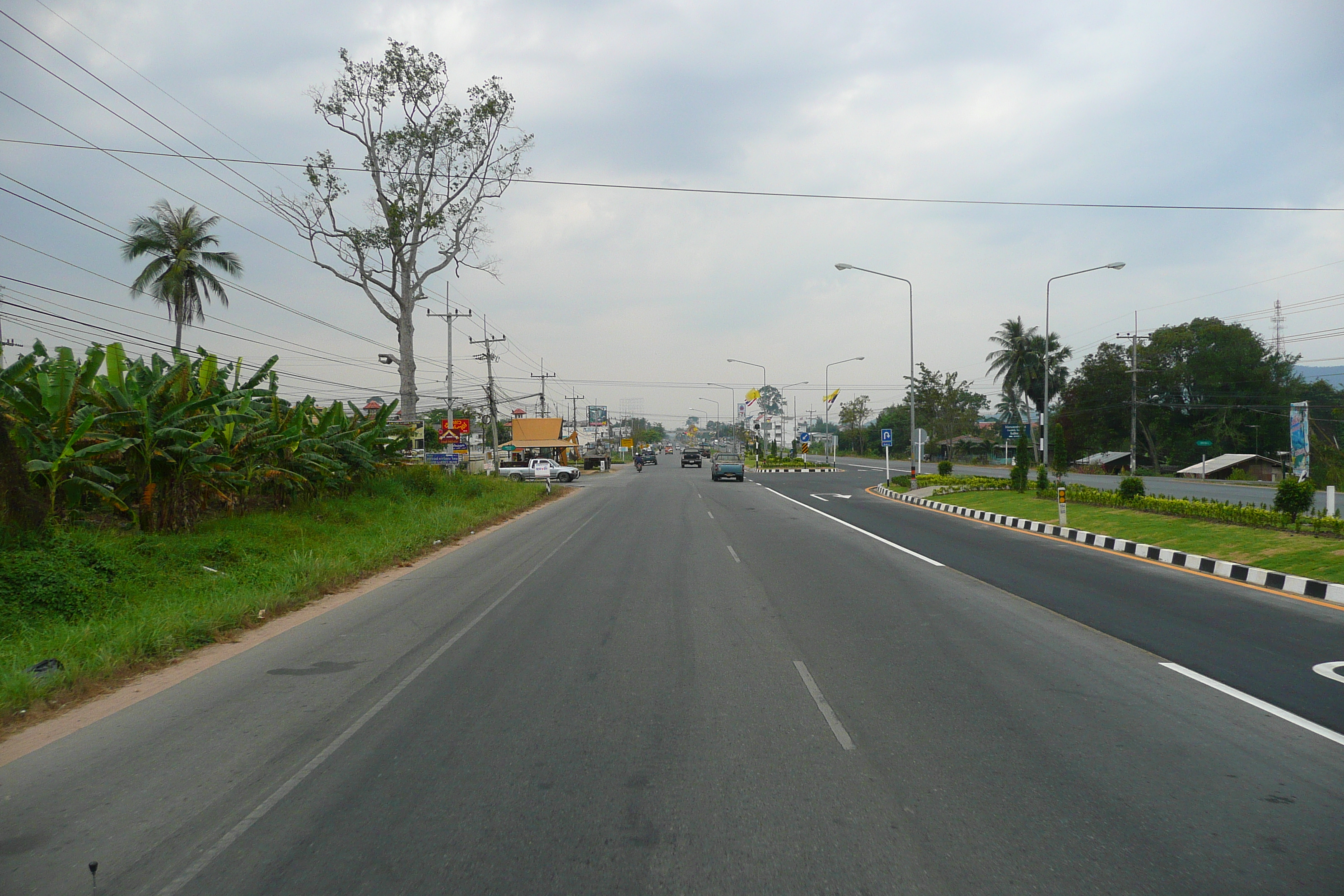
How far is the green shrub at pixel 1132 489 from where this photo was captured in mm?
19344

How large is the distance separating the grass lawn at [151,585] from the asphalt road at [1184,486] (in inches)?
726

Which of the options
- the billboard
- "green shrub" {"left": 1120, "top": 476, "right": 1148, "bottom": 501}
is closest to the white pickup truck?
"green shrub" {"left": 1120, "top": 476, "right": 1148, "bottom": 501}

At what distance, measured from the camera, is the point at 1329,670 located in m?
6.59

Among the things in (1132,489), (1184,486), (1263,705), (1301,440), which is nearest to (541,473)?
(1184,486)

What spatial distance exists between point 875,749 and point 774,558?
881cm

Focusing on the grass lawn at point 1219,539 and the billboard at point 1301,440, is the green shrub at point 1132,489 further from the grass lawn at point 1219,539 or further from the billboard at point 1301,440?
the billboard at point 1301,440

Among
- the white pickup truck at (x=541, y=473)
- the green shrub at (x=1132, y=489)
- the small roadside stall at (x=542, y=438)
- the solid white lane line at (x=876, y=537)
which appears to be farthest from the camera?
the small roadside stall at (x=542, y=438)

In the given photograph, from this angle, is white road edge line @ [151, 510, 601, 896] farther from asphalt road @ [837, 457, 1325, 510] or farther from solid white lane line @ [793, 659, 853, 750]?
asphalt road @ [837, 457, 1325, 510]

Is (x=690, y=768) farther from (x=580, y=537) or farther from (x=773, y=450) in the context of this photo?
(x=773, y=450)

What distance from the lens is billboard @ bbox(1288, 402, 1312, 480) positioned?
15742 millimetres

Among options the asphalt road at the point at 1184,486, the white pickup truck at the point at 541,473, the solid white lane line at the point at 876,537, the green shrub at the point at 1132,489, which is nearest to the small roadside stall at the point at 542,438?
the white pickup truck at the point at 541,473

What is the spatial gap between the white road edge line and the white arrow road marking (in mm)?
7440

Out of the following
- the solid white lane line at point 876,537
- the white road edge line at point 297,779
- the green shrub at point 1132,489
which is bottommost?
the solid white lane line at point 876,537

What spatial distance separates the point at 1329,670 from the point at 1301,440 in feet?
41.0
